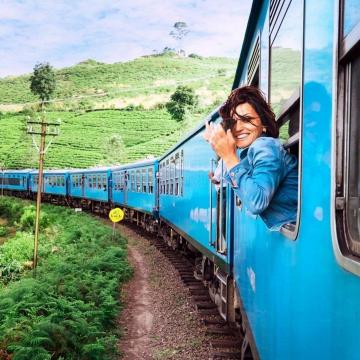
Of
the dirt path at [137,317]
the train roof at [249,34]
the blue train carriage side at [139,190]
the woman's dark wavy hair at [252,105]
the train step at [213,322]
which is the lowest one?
the dirt path at [137,317]

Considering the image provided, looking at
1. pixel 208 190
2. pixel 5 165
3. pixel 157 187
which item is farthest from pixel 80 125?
pixel 208 190

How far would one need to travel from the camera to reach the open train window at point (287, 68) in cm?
205

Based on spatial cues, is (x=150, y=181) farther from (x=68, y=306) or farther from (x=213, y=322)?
(x=213, y=322)

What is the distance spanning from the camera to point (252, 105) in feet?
7.28

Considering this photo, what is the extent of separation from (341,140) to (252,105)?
90 cm

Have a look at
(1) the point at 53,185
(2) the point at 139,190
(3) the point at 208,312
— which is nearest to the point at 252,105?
(3) the point at 208,312

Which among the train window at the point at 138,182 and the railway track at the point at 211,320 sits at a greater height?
the train window at the point at 138,182

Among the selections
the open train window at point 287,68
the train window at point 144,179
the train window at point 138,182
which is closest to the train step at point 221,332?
the open train window at point 287,68

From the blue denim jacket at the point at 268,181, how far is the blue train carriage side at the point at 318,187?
0.08 m

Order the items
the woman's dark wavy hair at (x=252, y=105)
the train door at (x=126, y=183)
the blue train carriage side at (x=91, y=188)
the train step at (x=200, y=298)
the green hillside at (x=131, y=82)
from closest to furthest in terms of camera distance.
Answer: the woman's dark wavy hair at (x=252, y=105) < the train step at (x=200, y=298) < the train door at (x=126, y=183) < the blue train carriage side at (x=91, y=188) < the green hillside at (x=131, y=82)

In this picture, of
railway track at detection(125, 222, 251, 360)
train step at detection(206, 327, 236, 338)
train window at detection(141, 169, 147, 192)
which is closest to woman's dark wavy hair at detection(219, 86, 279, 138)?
railway track at detection(125, 222, 251, 360)

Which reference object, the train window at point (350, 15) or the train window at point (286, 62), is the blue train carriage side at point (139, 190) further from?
the train window at point (350, 15)

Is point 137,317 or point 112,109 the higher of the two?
point 112,109

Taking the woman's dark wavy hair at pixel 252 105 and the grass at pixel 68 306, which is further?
the grass at pixel 68 306
